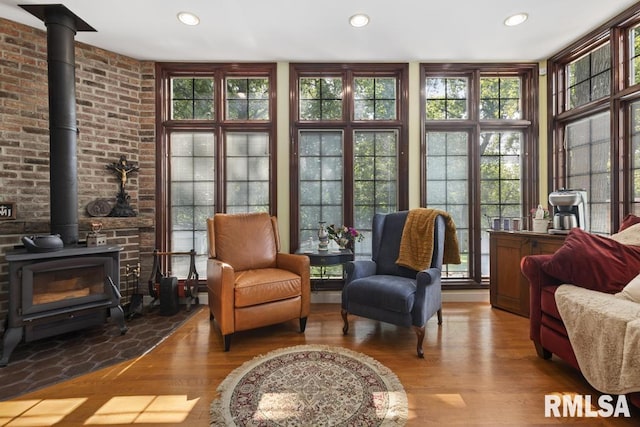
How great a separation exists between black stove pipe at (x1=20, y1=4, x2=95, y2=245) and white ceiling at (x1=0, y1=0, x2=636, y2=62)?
0.14 m

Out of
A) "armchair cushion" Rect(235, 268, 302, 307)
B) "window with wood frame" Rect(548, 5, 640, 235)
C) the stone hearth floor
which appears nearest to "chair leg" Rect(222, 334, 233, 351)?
"armchair cushion" Rect(235, 268, 302, 307)

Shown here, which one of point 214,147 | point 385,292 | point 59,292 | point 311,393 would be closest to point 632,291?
point 385,292

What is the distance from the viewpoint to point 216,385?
1.78 meters

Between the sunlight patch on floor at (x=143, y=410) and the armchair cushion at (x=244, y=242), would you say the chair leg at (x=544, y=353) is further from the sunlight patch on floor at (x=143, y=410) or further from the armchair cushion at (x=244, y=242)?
the sunlight patch on floor at (x=143, y=410)

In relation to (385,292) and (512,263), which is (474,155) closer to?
(512,263)

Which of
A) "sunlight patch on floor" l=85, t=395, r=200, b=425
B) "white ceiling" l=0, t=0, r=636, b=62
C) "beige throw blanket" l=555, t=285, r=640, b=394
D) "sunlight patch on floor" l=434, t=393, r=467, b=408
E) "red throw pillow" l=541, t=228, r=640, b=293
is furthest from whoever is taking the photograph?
"white ceiling" l=0, t=0, r=636, b=62

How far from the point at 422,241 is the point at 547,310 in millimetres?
952

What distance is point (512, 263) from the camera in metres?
2.95

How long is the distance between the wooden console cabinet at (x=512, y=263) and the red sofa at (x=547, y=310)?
2.62ft

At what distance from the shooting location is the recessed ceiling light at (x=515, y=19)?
2488mm

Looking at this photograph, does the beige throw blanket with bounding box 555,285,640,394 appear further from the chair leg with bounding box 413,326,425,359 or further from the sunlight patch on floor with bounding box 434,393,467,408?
the chair leg with bounding box 413,326,425,359

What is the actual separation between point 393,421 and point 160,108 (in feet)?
12.0

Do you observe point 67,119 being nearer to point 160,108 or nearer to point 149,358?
point 160,108

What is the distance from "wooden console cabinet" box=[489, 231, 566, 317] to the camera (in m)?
2.74
